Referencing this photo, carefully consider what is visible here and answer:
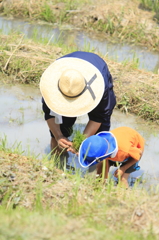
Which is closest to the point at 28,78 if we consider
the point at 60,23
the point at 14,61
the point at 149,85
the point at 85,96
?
the point at 14,61

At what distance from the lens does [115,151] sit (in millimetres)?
3234

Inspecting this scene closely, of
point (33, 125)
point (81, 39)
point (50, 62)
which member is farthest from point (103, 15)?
point (33, 125)

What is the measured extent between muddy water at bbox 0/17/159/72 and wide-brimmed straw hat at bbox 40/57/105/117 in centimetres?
330

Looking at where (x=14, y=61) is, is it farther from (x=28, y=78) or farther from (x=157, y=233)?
(x=157, y=233)

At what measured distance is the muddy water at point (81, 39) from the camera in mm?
6821

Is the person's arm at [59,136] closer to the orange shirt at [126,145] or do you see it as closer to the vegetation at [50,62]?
the orange shirt at [126,145]

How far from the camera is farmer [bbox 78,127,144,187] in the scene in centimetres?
304

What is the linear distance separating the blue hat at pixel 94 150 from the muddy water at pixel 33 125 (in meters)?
0.57

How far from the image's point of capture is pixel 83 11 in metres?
8.68

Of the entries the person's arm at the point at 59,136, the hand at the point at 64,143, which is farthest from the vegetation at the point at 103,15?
the hand at the point at 64,143

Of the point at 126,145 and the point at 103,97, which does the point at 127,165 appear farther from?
the point at 103,97

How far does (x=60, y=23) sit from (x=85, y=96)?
5619 millimetres

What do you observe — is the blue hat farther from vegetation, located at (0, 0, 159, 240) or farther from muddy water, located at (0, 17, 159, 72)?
muddy water, located at (0, 17, 159, 72)

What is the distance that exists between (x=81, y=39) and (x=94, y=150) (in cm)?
519
